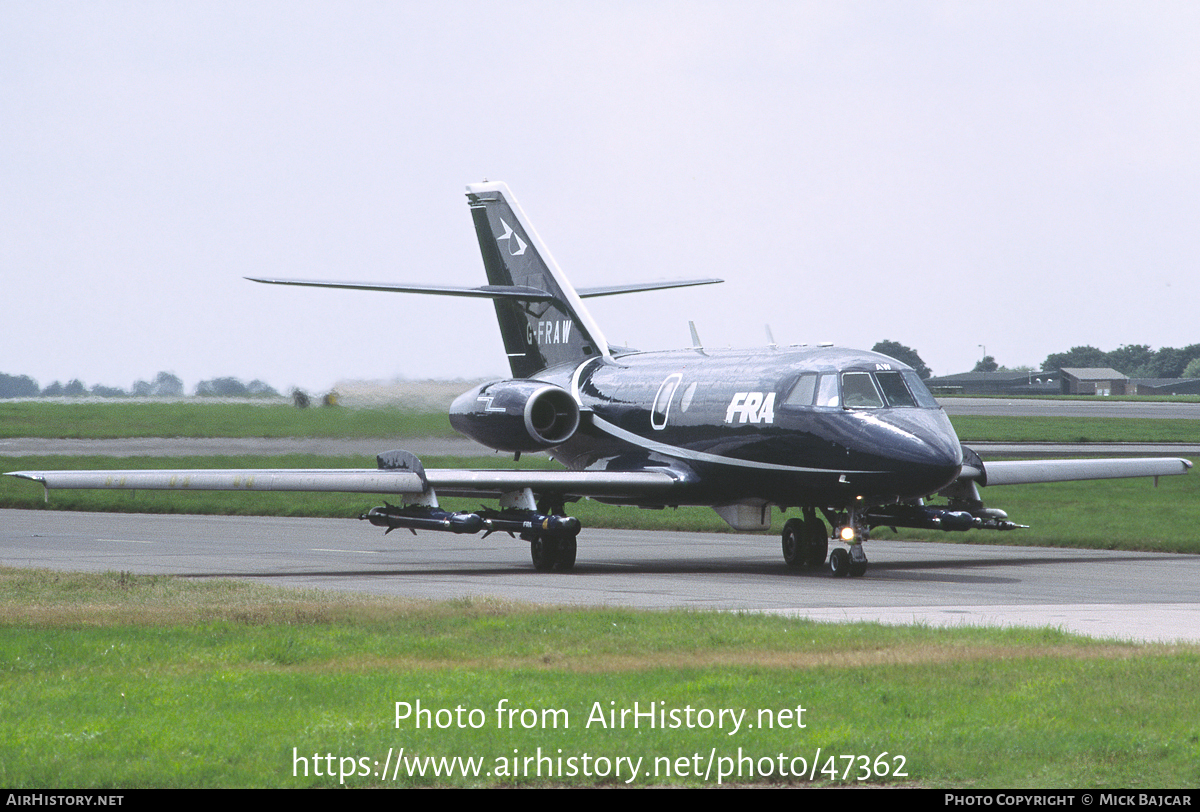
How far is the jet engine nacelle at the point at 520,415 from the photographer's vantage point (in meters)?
28.9

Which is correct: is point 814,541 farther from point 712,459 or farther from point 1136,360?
point 1136,360

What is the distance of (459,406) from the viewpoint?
99.7 feet

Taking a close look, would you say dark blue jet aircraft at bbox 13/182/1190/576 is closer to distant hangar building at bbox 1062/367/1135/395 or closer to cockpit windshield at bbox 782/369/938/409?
cockpit windshield at bbox 782/369/938/409

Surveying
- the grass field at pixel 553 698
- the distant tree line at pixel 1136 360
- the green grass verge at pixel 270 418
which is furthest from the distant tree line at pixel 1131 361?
the grass field at pixel 553 698

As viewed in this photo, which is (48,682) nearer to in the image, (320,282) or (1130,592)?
(1130,592)

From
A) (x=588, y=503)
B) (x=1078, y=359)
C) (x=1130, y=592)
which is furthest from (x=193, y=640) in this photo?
(x=1078, y=359)

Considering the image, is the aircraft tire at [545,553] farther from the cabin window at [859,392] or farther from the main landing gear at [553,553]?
the cabin window at [859,392]

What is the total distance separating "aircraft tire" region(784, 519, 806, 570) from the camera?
26.2 metres

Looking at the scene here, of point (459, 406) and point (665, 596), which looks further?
point (459, 406)

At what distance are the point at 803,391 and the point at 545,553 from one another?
5022 millimetres

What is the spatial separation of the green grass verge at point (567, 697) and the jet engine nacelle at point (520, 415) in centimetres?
1155

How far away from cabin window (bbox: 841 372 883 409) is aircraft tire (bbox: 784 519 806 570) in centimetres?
315

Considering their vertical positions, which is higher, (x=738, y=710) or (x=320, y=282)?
(x=320, y=282)

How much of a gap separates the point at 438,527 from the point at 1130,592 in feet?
34.3
